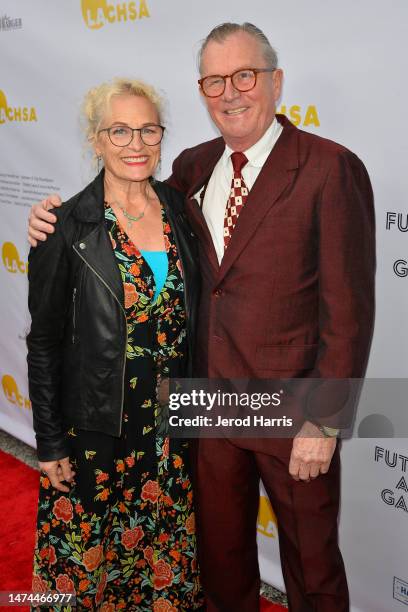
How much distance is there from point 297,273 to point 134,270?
19.9 inches

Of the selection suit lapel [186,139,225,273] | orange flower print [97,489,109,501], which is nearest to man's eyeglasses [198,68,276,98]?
suit lapel [186,139,225,273]

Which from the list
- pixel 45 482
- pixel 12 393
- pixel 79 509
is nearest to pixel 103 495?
pixel 79 509

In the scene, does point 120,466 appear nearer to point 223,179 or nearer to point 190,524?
point 190,524

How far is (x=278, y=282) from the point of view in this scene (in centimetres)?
179

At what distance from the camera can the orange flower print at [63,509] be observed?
207 cm

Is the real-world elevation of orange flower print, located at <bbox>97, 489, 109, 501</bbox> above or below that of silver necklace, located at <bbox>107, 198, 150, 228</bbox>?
below

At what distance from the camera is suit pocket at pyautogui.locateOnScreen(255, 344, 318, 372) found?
183 centimetres

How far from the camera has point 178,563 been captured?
2.19 metres

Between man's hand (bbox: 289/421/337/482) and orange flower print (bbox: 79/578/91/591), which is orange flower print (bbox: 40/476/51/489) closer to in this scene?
orange flower print (bbox: 79/578/91/591)

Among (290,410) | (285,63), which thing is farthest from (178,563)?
(285,63)

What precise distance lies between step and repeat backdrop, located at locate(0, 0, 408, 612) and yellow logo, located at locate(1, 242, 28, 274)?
0.39ft

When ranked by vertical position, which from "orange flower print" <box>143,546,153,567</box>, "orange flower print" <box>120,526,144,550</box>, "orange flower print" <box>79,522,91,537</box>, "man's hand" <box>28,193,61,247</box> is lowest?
"orange flower print" <box>143,546,153,567</box>

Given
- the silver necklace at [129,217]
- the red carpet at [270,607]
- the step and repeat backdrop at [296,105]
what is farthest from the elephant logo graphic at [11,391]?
the silver necklace at [129,217]

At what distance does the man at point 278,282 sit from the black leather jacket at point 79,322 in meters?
0.08
